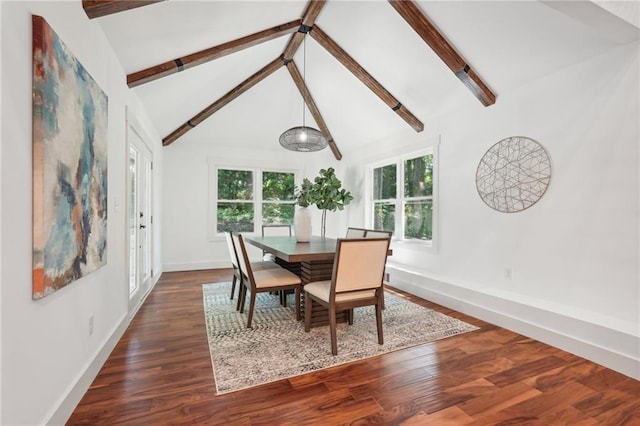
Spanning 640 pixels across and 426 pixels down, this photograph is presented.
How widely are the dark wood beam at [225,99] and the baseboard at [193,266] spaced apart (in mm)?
2246

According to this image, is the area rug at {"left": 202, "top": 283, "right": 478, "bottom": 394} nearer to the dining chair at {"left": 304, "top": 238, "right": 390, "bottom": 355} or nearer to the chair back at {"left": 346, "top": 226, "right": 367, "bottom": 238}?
the dining chair at {"left": 304, "top": 238, "right": 390, "bottom": 355}

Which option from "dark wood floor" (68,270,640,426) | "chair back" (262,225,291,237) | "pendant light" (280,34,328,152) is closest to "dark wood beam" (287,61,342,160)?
"pendant light" (280,34,328,152)

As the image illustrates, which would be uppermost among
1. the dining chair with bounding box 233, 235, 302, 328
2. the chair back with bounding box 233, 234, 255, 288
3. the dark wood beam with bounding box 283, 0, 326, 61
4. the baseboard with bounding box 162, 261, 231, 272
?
the dark wood beam with bounding box 283, 0, 326, 61

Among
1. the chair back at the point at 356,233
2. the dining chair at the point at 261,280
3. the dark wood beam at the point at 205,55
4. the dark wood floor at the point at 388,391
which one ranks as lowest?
the dark wood floor at the point at 388,391

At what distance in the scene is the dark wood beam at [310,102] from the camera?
177 inches

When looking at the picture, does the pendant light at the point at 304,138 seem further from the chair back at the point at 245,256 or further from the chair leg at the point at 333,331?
the chair leg at the point at 333,331

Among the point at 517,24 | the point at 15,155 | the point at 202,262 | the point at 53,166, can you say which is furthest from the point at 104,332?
the point at 517,24

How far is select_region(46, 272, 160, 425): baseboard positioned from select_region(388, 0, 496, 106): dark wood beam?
3.83 metres

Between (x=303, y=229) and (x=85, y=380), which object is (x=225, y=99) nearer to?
(x=303, y=229)

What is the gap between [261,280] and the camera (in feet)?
9.72

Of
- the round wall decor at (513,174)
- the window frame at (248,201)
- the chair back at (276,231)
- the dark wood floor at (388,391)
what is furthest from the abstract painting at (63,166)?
the window frame at (248,201)

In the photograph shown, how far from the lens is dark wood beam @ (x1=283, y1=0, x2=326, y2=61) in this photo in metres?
3.16

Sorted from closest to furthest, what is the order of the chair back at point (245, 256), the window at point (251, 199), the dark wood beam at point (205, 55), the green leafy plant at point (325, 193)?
1. the chair back at point (245, 256)
2. the dark wood beam at point (205, 55)
3. the green leafy plant at point (325, 193)
4. the window at point (251, 199)

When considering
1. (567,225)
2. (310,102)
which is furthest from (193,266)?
(567,225)
